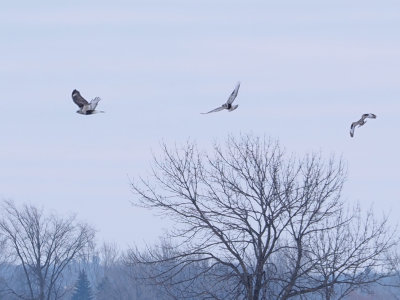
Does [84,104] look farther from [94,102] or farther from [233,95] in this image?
[233,95]

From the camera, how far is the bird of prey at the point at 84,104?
61.4 feet

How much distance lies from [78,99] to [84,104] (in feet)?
0.67

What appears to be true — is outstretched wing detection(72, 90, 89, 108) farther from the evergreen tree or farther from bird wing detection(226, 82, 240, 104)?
the evergreen tree

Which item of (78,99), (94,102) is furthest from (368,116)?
(78,99)

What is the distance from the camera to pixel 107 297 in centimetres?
8831

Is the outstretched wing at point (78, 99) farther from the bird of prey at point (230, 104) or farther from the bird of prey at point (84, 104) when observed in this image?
the bird of prey at point (230, 104)

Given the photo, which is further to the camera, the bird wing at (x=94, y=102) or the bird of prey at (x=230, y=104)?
the bird of prey at (x=230, y=104)

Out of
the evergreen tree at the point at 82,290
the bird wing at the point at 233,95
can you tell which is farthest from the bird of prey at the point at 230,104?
the evergreen tree at the point at 82,290

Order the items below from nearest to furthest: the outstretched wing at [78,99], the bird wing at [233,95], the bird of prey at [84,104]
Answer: the bird of prey at [84,104] → the outstretched wing at [78,99] → the bird wing at [233,95]

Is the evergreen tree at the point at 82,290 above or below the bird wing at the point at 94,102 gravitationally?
above

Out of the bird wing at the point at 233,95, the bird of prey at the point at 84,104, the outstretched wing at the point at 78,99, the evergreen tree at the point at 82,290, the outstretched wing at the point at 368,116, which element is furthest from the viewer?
the evergreen tree at the point at 82,290

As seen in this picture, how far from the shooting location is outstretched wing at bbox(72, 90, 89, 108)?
1928cm

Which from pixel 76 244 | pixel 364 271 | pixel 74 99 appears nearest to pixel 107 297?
pixel 76 244

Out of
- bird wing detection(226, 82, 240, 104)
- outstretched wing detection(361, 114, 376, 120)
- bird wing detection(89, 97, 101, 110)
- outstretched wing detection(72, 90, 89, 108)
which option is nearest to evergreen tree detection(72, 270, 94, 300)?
bird wing detection(226, 82, 240, 104)
